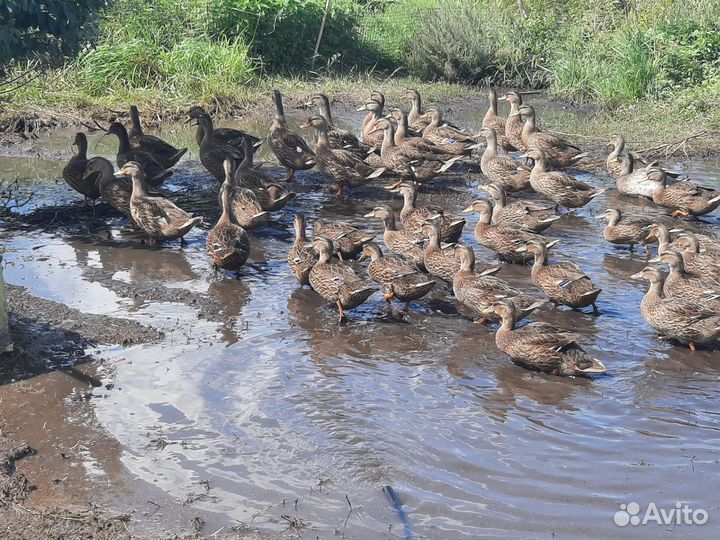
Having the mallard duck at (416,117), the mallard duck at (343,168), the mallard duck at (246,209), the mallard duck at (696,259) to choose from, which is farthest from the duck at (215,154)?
the mallard duck at (696,259)

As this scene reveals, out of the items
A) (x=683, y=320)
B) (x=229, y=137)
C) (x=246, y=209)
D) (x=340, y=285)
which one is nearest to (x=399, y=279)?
(x=340, y=285)

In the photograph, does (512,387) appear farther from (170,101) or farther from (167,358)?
(170,101)

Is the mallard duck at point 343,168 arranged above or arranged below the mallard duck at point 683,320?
below

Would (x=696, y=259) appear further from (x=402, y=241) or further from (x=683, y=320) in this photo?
(x=402, y=241)

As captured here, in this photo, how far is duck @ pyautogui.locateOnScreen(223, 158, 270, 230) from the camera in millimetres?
12289

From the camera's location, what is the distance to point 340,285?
9.88 meters

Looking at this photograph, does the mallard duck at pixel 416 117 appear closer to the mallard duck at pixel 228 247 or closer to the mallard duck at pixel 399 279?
the mallard duck at pixel 228 247

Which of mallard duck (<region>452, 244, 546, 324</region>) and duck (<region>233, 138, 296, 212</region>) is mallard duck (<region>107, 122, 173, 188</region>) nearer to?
duck (<region>233, 138, 296, 212</region>)

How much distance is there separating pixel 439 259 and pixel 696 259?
287 cm

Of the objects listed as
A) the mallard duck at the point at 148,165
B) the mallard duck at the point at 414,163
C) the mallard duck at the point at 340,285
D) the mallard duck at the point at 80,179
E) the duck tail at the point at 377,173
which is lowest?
the mallard duck at the point at 80,179

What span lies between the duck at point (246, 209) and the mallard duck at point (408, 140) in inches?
125

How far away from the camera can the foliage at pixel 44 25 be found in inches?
370

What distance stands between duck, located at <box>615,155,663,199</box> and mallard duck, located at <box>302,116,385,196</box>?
3615mm

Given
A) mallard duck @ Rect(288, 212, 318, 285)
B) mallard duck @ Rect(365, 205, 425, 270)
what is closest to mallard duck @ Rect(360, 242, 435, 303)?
mallard duck @ Rect(288, 212, 318, 285)
